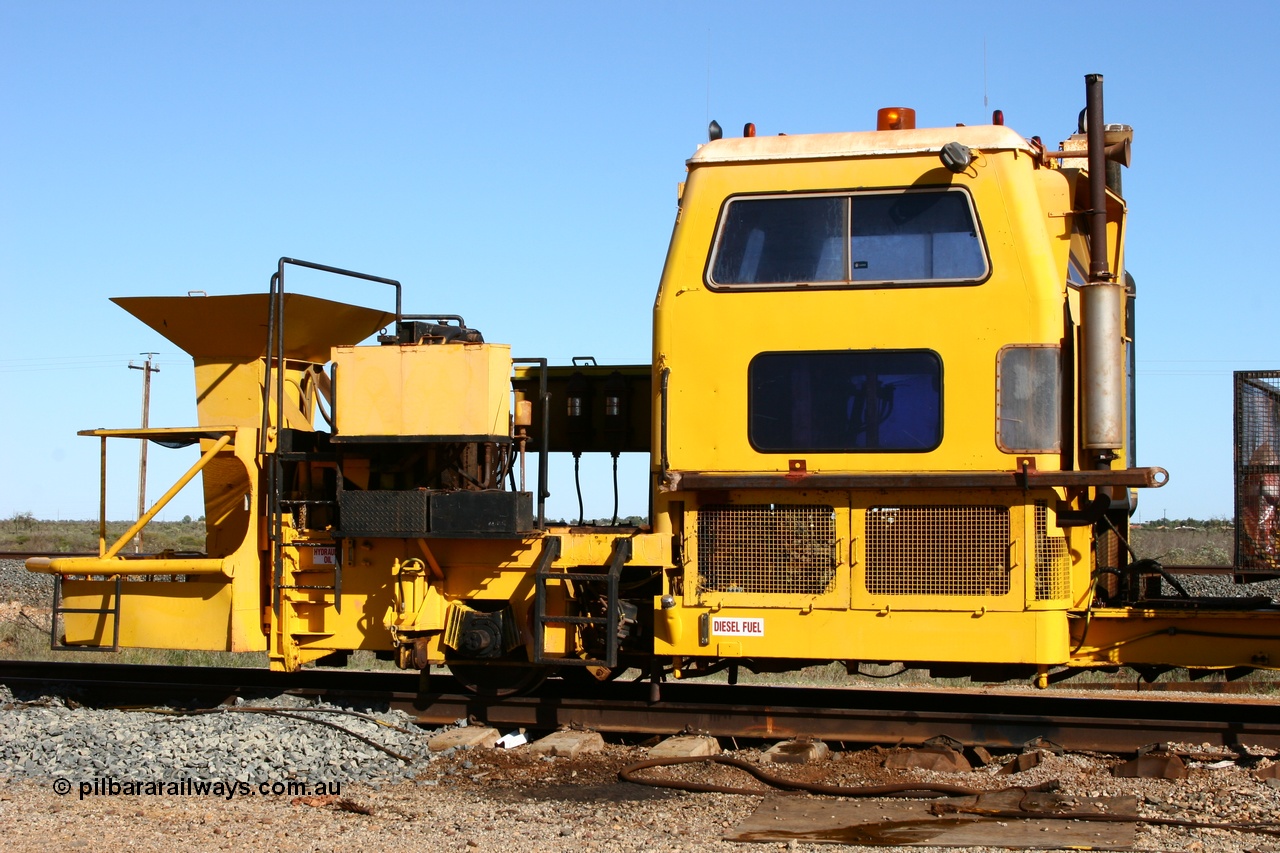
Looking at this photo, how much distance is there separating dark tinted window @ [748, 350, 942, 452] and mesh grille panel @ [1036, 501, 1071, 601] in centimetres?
71

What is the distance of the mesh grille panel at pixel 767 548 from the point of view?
684 cm

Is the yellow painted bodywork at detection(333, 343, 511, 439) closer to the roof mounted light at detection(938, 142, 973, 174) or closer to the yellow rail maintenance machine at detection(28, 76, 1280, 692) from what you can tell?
the yellow rail maintenance machine at detection(28, 76, 1280, 692)

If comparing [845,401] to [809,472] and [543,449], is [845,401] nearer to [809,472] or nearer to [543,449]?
[809,472]

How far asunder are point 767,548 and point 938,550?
36.5 inches

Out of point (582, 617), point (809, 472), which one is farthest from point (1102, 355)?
point (582, 617)

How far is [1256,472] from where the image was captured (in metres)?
6.99

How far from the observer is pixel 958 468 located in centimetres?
662

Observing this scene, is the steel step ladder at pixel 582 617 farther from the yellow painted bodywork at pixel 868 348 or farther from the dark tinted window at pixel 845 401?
the dark tinted window at pixel 845 401

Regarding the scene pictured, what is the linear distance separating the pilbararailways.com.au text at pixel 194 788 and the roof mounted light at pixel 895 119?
4.73m

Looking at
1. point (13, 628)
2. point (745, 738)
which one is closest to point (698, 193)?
point (745, 738)

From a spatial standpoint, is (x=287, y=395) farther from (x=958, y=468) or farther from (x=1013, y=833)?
(x=1013, y=833)

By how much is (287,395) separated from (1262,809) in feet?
21.2

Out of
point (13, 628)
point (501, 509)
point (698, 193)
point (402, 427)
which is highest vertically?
point (698, 193)

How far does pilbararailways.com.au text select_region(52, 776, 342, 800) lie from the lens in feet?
20.8
